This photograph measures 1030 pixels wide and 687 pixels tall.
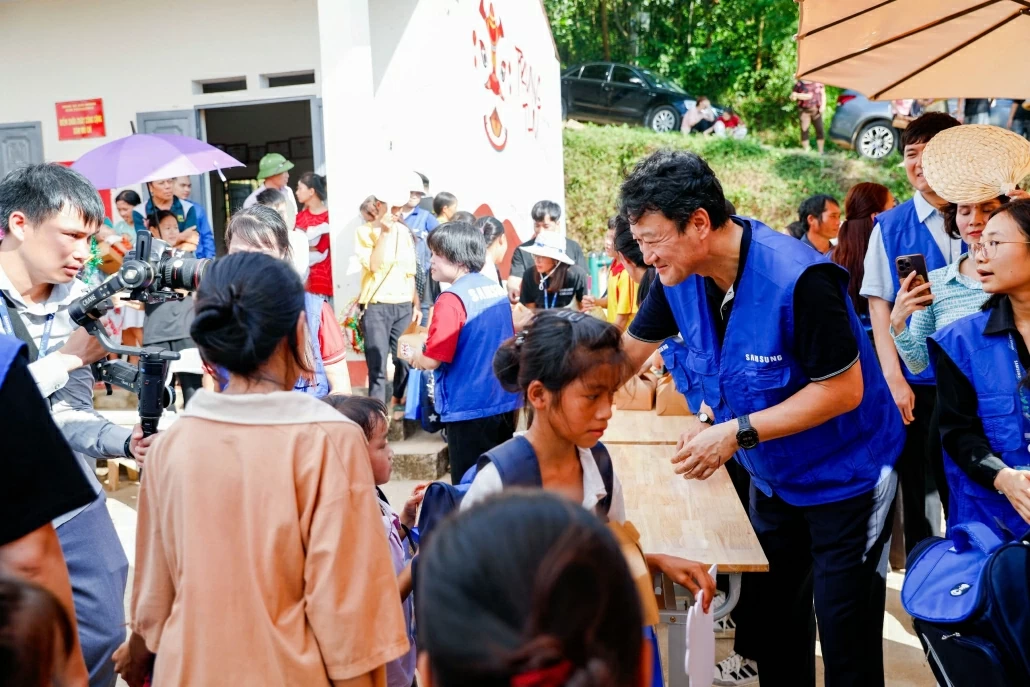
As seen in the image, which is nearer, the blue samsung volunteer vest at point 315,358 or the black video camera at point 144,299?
the black video camera at point 144,299

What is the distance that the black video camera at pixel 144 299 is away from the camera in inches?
101

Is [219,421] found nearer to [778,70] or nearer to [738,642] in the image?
[738,642]

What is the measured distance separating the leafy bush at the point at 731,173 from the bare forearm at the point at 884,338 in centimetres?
1596

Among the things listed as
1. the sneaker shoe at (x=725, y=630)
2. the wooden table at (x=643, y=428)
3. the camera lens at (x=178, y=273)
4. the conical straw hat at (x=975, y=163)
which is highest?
the conical straw hat at (x=975, y=163)

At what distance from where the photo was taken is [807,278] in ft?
8.46

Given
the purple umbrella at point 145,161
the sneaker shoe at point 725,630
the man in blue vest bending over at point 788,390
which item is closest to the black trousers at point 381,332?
the purple umbrella at point 145,161

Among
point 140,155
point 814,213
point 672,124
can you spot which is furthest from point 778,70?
point 140,155

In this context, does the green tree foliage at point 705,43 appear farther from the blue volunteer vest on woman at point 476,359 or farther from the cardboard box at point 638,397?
the blue volunteer vest on woman at point 476,359

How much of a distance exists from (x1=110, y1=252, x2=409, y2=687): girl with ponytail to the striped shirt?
2397 millimetres

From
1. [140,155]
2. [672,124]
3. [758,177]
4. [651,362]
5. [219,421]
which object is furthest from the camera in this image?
[672,124]

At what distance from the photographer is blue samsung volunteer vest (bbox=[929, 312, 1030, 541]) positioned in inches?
101

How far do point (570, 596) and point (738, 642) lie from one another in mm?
3146

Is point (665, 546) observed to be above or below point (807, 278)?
below

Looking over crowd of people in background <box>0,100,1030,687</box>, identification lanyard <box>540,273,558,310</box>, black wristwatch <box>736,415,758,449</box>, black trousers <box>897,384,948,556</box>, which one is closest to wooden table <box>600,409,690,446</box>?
crowd of people in background <box>0,100,1030,687</box>
